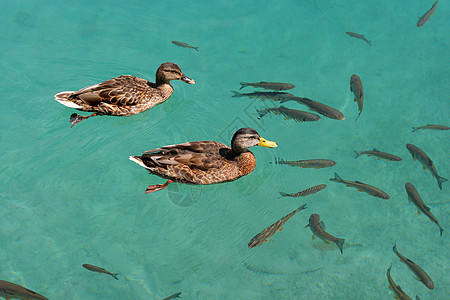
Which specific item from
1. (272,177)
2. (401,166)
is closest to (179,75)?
(272,177)

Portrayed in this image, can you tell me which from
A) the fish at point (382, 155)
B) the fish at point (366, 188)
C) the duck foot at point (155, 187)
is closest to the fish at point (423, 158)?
the fish at point (382, 155)

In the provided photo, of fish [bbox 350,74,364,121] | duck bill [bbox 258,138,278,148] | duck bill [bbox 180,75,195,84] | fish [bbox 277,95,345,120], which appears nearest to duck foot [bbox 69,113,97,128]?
duck bill [bbox 180,75,195,84]

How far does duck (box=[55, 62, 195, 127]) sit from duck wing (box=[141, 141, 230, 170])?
1.13m

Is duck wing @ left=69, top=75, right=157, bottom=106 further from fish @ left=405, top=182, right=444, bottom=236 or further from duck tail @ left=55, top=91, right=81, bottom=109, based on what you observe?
fish @ left=405, top=182, right=444, bottom=236

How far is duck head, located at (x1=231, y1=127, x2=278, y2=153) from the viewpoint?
5.32 meters

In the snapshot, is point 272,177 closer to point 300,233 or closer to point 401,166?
point 300,233

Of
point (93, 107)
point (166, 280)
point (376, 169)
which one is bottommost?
point (166, 280)

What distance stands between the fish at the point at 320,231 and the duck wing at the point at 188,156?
140cm

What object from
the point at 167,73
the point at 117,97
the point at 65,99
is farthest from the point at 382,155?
the point at 65,99

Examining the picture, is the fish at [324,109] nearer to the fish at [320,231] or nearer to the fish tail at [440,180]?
the fish tail at [440,180]

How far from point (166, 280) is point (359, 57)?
586cm

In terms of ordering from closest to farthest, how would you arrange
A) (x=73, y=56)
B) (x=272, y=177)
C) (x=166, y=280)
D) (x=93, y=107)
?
1. (x=166, y=280)
2. (x=272, y=177)
3. (x=93, y=107)
4. (x=73, y=56)

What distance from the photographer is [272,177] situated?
18.6ft

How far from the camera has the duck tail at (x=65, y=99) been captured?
6105 mm
